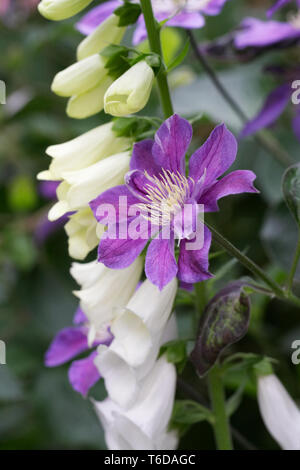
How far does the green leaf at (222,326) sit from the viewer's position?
1.42 feet

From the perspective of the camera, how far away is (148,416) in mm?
482

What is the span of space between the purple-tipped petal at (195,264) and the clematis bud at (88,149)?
4.4 inches

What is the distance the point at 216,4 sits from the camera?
2.03 feet

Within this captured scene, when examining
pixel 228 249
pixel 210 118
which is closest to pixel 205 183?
pixel 228 249

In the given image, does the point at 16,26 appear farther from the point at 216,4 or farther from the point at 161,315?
the point at 161,315

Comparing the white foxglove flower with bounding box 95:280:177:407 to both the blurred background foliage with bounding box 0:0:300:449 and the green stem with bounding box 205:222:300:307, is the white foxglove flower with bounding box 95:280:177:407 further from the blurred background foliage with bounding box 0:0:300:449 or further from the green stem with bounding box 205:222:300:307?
the blurred background foliage with bounding box 0:0:300:449

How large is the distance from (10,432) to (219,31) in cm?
72

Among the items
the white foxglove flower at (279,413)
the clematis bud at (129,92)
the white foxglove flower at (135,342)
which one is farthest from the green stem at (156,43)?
the white foxglove flower at (279,413)

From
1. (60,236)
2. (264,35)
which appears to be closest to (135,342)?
(264,35)

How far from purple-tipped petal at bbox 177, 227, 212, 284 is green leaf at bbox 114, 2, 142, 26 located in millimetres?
192

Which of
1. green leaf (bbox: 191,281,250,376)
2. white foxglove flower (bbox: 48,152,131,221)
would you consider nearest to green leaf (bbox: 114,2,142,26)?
white foxglove flower (bbox: 48,152,131,221)

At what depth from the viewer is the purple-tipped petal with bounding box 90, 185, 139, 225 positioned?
0.42m

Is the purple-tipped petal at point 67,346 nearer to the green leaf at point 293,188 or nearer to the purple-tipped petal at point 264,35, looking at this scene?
the green leaf at point 293,188
